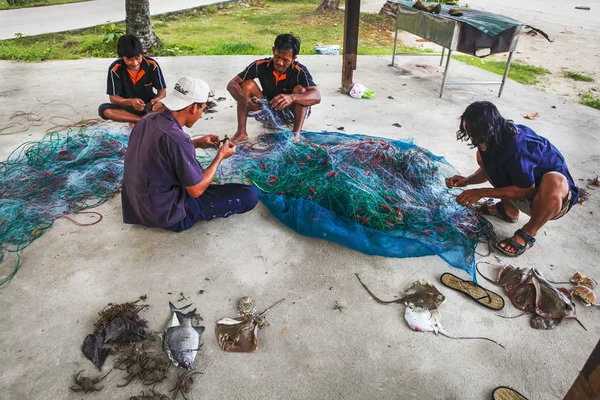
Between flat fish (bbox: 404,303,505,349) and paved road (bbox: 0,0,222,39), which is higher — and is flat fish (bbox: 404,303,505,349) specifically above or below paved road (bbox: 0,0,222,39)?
below

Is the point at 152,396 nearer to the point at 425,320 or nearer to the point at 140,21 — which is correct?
the point at 425,320

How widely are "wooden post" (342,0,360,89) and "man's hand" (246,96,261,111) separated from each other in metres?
1.88

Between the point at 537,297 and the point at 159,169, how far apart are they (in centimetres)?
245

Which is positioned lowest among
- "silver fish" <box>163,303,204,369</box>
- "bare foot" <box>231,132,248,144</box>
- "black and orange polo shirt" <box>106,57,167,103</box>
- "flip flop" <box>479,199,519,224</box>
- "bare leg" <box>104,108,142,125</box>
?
"silver fish" <box>163,303,204,369</box>

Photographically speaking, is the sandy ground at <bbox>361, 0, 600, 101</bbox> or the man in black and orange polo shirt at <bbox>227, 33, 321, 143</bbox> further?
the sandy ground at <bbox>361, 0, 600, 101</bbox>

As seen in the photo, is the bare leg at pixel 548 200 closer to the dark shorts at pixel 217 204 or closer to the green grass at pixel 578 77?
the dark shorts at pixel 217 204

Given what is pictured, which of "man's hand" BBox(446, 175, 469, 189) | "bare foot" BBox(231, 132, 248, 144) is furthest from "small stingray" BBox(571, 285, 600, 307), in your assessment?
"bare foot" BBox(231, 132, 248, 144)

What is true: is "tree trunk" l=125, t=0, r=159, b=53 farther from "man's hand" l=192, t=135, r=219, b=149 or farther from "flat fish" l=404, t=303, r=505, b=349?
"flat fish" l=404, t=303, r=505, b=349

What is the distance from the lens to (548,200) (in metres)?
2.48

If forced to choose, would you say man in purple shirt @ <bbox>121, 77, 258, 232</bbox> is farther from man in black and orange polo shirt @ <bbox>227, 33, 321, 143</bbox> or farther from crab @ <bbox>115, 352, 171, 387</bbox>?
man in black and orange polo shirt @ <bbox>227, 33, 321, 143</bbox>

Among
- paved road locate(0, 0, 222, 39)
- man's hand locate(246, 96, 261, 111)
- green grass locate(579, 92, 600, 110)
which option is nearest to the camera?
man's hand locate(246, 96, 261, 111)

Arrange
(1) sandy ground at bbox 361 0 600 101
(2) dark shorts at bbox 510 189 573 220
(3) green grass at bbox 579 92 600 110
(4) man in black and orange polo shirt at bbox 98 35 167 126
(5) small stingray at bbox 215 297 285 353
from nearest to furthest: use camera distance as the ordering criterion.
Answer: (5) small stingray at bbox 215 297 285 353, (2) dark shorts at bbox 510 189 573 220, (4) man in black and orange polo shirt at bbox 98 35 167 126, (3) green grass at bbox 579 92 600 110, (1) sandy ground at bbox 361 0 600 101

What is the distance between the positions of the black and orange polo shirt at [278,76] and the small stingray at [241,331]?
2.62 m

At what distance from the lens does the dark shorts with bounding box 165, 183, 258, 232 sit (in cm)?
273
